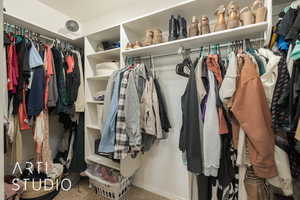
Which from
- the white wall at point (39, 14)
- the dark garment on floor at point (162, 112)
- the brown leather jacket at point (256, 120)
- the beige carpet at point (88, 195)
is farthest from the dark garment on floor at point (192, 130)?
the white wall at point (39, 14)

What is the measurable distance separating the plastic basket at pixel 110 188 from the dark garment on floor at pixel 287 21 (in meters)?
1.80

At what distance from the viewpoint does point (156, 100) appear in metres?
1.38

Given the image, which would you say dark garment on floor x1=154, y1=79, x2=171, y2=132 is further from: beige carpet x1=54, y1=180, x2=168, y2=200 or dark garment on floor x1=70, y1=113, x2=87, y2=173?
dark garment on floor x1=70, y1=113, x2=87, y2=173

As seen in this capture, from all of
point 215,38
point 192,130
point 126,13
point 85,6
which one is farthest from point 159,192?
point 85,6

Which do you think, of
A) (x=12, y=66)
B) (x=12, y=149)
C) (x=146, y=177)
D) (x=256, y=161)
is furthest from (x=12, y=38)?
(x=256, y=161)

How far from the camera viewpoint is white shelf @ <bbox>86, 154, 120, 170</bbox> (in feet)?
5.33

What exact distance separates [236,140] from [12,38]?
2020 millimetres

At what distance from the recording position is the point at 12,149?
143 cm

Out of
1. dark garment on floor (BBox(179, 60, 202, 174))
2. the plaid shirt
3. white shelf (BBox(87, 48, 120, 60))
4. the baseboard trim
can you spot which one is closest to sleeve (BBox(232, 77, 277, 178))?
dark garment on floor (BBox(179, 60, 202, 174))

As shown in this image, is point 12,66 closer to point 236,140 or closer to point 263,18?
point 236,140

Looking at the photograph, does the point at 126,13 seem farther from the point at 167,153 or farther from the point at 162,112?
the point at 167,153

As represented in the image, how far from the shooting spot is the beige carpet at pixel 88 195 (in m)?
1.62

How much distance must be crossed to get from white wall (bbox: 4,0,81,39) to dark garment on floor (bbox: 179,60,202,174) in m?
1.71

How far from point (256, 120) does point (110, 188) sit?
146cm
